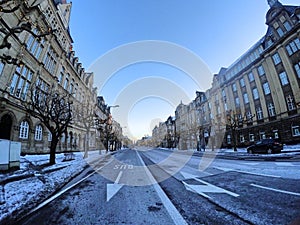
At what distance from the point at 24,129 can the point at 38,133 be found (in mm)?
2898

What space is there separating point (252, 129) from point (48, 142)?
37694mm

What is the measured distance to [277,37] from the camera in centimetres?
2908

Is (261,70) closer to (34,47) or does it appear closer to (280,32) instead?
(280,32)

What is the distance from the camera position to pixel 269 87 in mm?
30828

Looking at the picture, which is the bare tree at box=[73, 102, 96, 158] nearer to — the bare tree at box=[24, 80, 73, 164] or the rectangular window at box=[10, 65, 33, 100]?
the bare tree at box=[24, 80, 73, 164]

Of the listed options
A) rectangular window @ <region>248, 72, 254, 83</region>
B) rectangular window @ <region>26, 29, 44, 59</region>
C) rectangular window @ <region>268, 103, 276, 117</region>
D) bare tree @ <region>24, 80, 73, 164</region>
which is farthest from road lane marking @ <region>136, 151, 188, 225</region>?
rectangular window @ <region>248, 72, 254, 83</region>

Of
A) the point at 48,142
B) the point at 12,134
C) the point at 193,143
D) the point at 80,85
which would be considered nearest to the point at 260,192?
the point at 12,134

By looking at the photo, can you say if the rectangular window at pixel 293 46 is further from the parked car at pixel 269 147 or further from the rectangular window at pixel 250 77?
the parked car at pixel 269 147

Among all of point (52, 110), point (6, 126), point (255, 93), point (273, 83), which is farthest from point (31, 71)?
point (255, 93)

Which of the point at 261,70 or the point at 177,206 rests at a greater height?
the point at 261,70

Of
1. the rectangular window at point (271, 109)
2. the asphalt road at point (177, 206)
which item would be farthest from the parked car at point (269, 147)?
the asphalt road at point (177, 206)

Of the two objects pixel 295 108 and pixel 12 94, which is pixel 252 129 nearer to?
pixel 295 108

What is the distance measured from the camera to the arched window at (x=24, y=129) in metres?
19.4

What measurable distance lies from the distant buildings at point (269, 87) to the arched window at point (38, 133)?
30.9 meters
